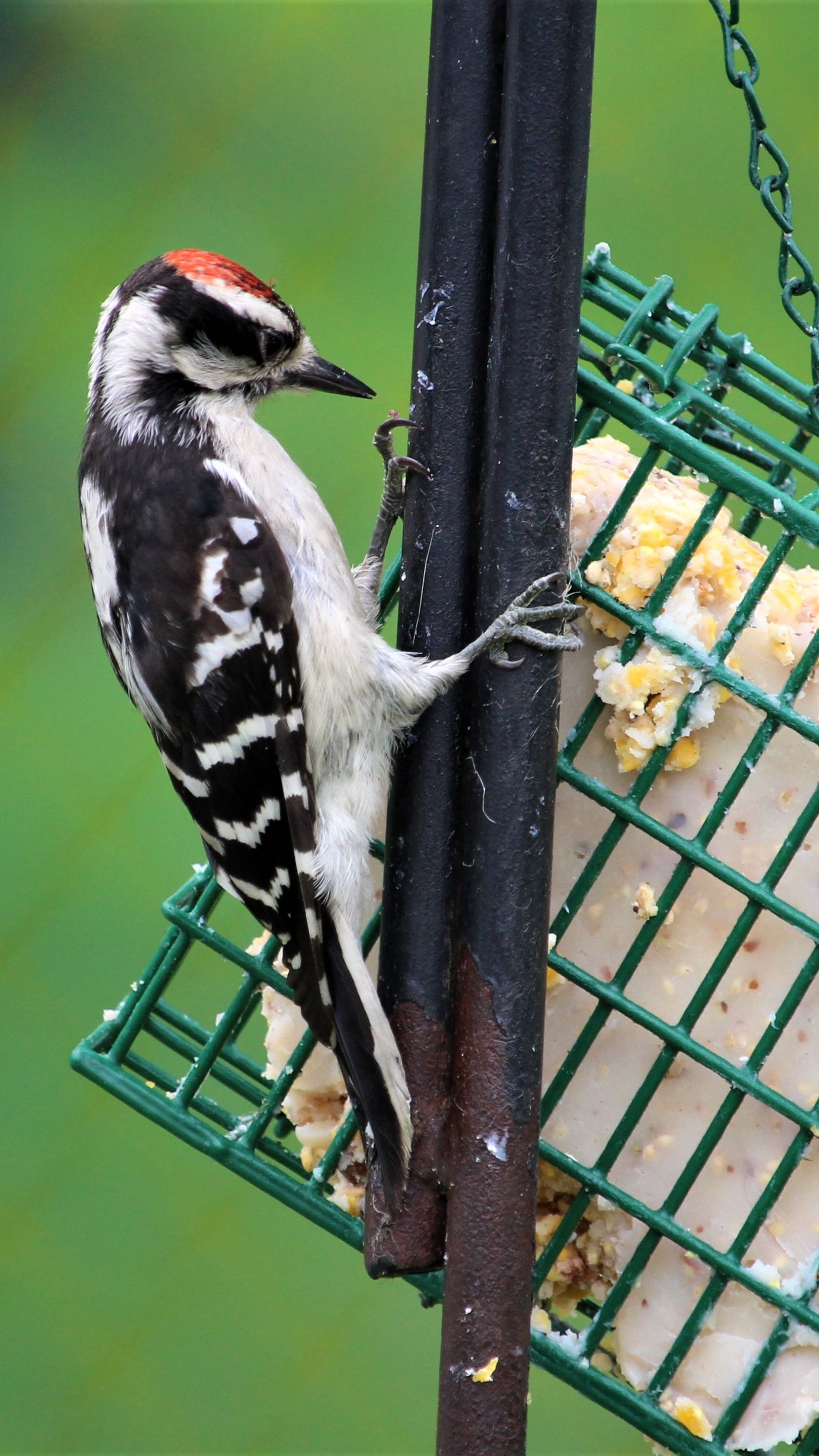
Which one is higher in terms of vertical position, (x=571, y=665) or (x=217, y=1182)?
(x=571, y=665)

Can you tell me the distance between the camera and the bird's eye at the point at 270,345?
2.25m

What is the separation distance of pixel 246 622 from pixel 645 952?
25.0 inches

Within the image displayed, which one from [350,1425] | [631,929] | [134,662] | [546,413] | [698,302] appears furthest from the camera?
[698,302]

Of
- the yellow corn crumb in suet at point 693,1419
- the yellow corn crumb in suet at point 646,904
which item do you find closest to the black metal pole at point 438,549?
the yellow corn crumb in suet at point 646,904

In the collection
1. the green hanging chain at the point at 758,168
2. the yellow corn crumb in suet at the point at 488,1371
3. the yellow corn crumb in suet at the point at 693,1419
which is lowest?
the yellow corn crumb in suet at the point at 488,1371

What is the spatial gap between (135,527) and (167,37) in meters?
3.16

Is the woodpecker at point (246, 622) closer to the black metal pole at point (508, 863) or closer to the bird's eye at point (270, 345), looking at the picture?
the bird's eye at point (270, 345)

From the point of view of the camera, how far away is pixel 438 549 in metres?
1.86

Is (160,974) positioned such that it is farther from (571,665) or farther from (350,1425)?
(350,1425)

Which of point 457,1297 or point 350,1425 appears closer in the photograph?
point 457,1297

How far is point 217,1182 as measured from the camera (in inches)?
157

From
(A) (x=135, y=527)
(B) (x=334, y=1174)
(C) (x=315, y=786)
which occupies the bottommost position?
(B) (x=334, y=1174)

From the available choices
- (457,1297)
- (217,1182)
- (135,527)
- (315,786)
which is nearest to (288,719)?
(315,786)

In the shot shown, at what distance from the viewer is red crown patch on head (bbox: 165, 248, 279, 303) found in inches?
88.4
